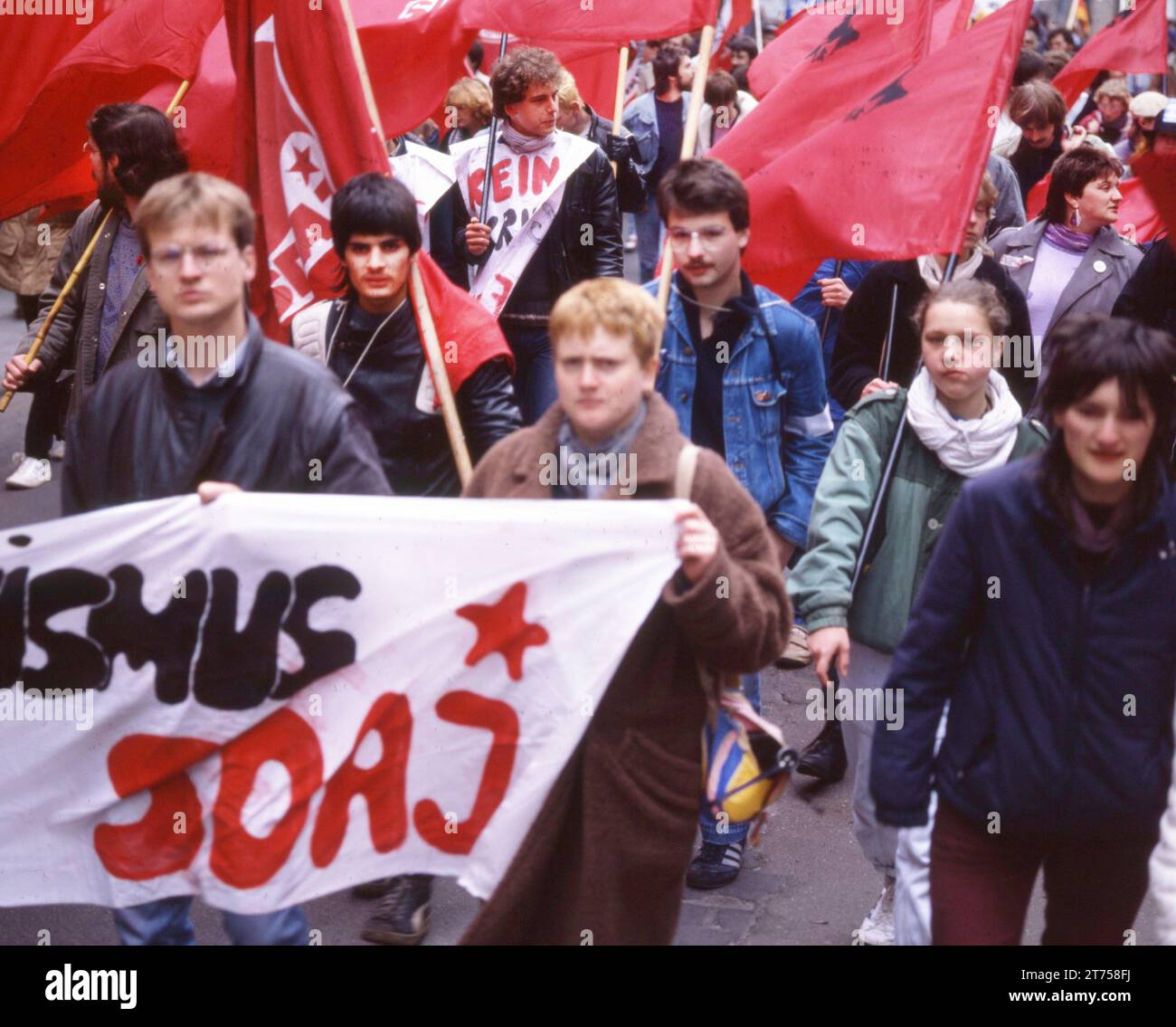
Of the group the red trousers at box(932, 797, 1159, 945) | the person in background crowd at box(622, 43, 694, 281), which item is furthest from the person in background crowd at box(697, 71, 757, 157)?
the red trousers at box(932, 797, 1159, 945)

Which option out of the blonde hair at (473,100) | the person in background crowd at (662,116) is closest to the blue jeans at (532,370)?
the blonde hair at (473,100)

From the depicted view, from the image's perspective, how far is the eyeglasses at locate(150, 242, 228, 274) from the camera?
346cm

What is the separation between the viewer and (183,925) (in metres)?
3.67

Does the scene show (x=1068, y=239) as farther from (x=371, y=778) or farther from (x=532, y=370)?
(x=371, y=778)

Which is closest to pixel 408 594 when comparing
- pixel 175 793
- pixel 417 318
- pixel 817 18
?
pixel 175 793

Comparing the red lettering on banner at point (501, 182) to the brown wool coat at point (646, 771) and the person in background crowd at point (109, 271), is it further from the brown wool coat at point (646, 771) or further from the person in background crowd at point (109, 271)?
the brown wool coat at point (646, 771)

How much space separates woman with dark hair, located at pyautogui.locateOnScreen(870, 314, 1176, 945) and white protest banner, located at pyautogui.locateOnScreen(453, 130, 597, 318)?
13.1ft

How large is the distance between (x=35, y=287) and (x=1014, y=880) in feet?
28.5

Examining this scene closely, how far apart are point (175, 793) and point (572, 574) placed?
95cm

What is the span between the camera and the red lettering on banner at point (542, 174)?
7039 millimetres

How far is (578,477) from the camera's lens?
346 cm

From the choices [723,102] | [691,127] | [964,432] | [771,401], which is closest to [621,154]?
[691,127]

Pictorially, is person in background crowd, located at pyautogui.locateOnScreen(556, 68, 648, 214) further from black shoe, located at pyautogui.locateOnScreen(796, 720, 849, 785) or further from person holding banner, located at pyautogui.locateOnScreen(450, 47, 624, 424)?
black shoe, located at pyautogui.locateOnScreen(796, 720, 849, 785)
